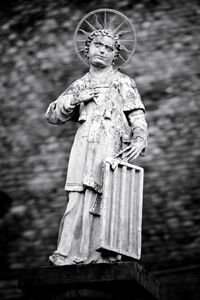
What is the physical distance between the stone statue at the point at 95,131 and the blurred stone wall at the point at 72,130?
2.92 metres

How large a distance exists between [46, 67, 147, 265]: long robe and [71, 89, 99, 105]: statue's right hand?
36mm

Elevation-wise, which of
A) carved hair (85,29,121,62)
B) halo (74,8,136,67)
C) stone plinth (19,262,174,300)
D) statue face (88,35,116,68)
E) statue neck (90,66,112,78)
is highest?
halo (74,8,136,67)

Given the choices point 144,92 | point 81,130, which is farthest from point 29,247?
point 81,130

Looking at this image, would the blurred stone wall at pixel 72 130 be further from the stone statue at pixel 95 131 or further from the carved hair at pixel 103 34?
the carved hair at pixel 103 34

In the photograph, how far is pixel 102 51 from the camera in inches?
291

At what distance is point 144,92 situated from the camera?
10945 millimetres

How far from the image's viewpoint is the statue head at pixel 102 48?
7.38 metres

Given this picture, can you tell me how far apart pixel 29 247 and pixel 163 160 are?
198cm

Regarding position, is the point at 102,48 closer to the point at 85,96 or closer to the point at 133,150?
the point at 85,96

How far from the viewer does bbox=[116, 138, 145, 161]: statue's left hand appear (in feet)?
22.6

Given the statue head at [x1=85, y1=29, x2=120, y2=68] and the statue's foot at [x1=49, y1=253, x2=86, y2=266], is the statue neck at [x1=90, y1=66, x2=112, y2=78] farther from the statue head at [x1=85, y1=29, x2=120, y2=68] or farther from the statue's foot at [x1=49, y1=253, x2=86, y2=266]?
the statue's foot at [x1=49, y1=253, x2=86, y2=266]

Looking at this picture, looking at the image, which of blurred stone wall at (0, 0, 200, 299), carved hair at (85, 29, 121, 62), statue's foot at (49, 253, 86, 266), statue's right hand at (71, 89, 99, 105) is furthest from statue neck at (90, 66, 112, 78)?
blurred stone wall at (0, 0, 200, 299)

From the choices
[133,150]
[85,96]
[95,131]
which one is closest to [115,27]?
[85,96]

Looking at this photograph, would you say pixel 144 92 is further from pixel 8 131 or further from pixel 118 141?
pixel 118 141
